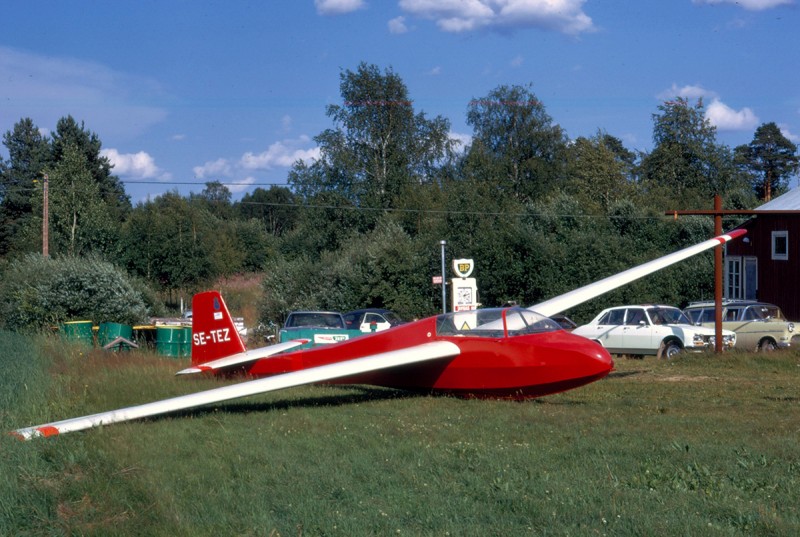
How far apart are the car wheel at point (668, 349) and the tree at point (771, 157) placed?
63.9 metres

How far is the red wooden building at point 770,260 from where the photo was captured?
34.5m

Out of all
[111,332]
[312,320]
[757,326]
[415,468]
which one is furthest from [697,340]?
[111,332]

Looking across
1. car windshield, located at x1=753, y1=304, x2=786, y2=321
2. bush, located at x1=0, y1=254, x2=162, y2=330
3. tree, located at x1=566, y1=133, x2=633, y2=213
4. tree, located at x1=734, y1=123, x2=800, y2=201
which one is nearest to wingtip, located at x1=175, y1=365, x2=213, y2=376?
car windshield, located at x1=753, y1=304, x2=786, y2=321

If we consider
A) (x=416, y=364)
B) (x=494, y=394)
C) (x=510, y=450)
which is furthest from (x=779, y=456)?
(x=416, y=364)

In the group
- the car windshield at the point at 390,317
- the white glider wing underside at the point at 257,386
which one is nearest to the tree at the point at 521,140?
the car windshield at the point at 390,317

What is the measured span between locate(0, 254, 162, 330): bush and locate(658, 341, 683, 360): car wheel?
74.4 ft

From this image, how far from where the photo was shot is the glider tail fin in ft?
56.7

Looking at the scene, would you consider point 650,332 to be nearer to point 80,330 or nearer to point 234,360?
point 234,360

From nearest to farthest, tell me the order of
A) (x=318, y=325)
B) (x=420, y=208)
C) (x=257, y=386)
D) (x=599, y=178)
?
(x=257, y=386)
(x=318, y=325)
(x=420, y=208)
(x=599, y=178)

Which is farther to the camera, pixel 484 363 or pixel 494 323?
pixel 494 323

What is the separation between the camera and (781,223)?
35062 mm

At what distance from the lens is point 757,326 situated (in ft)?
80.1

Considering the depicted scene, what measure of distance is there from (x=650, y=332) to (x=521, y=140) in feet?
148

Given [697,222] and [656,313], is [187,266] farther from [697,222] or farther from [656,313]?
[656,313]
